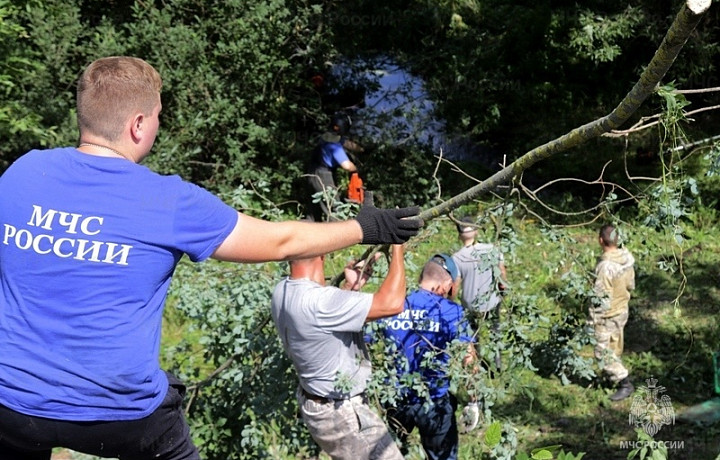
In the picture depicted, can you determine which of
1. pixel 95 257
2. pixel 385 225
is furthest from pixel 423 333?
pixel 95 257

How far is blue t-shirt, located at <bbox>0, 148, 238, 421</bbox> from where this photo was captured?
7.16ft

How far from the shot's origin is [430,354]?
4.26m

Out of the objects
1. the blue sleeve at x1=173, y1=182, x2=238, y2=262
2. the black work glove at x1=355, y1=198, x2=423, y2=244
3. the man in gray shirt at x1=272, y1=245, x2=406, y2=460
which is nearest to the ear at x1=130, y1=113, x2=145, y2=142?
the blue sleeve at x1=173, y1=182, x2=238, y2=262

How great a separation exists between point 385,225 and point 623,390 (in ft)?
16.0

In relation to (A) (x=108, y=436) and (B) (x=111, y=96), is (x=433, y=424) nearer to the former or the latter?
(A) (x=108, y=436)

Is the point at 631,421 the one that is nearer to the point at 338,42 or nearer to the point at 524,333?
the point at 524,333

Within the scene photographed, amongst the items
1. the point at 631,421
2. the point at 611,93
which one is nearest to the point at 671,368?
the point at 631,421

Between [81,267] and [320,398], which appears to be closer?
[81,267]

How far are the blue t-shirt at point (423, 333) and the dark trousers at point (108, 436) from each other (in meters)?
1.98

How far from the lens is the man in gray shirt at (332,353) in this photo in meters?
3.80

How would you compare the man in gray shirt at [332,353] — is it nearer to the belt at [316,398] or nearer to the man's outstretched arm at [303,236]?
the belt at [316,398]

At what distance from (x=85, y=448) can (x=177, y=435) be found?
1.12 feet

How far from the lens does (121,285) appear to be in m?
2.21

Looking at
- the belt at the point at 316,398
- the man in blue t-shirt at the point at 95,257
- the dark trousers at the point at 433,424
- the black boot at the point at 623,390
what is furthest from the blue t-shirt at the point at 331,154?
the man in blue t-shirt at the point at 95,257
